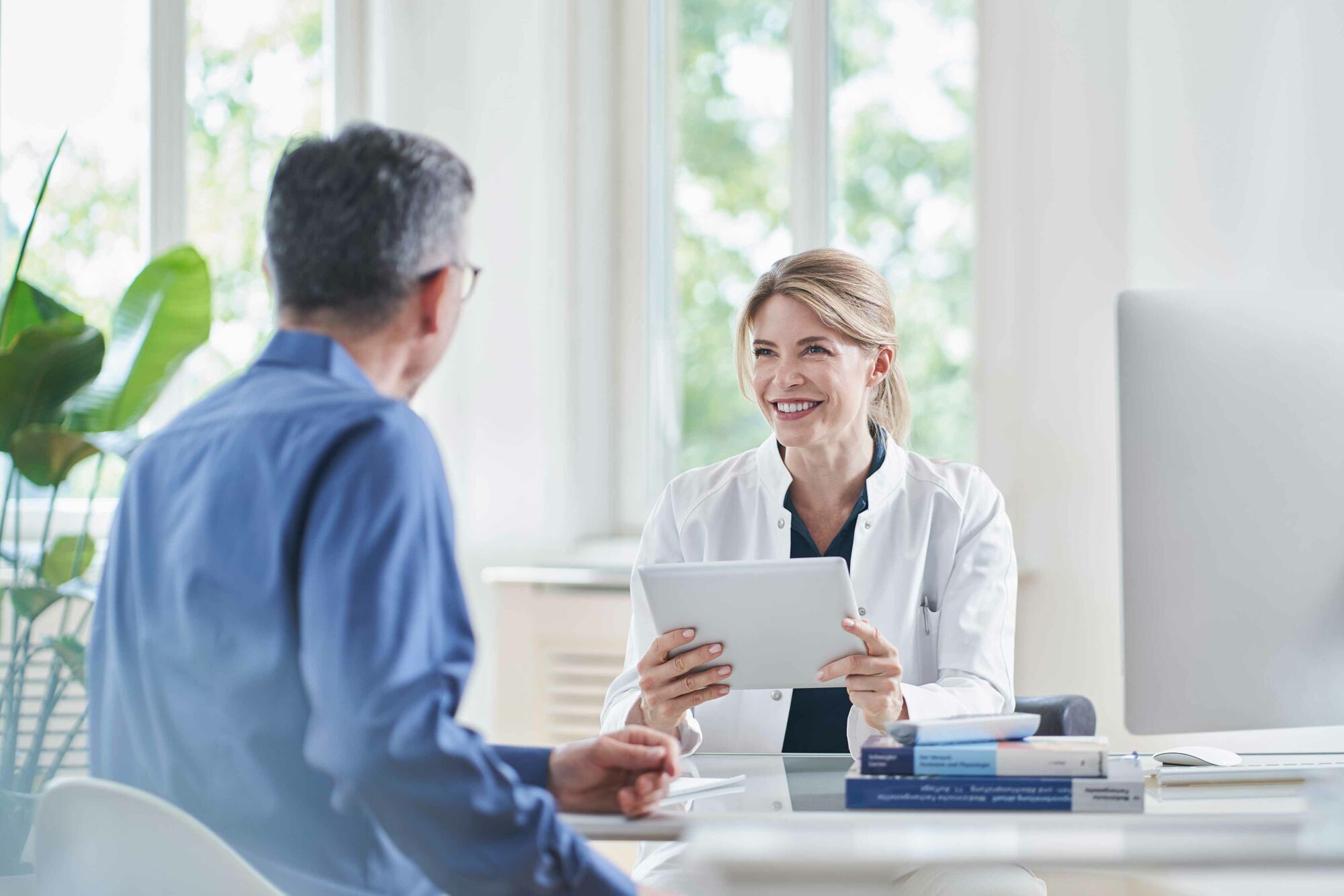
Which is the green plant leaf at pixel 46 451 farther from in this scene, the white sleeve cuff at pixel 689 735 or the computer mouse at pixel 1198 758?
the computer mouse at pixel 1198 758

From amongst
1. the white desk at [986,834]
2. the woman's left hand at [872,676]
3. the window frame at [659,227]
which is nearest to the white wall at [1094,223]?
Answer: the window frame at [659,227]

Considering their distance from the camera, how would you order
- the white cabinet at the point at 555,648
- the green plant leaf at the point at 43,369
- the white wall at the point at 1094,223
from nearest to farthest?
1. the green plant leaf at the point at 43,369
2. the white wall at the point at 1094,223
3. the white cabinet at the point at 555,648

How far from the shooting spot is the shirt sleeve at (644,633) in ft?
5.99

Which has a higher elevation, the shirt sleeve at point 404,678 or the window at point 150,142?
the window at point 150,142

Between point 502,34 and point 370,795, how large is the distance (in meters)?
2.85

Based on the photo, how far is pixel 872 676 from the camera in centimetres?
162

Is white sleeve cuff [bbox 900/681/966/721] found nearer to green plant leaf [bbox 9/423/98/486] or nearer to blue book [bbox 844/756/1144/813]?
blue book [bbox 844/756/1144/813]

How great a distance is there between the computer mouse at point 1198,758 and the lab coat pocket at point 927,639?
47 centimetres

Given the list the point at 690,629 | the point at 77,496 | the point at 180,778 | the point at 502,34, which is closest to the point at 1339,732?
the point at 690,629

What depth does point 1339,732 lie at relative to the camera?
1727 mm

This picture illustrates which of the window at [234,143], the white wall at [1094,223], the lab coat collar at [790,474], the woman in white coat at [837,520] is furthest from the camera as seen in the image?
the window at [234,143]

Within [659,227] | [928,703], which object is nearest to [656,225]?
[659,227]

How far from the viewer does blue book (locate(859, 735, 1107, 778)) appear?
4.05 ft

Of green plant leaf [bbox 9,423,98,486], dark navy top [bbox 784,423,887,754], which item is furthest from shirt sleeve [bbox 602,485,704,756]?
green plant leaf [bbox 9,423,98,486]
